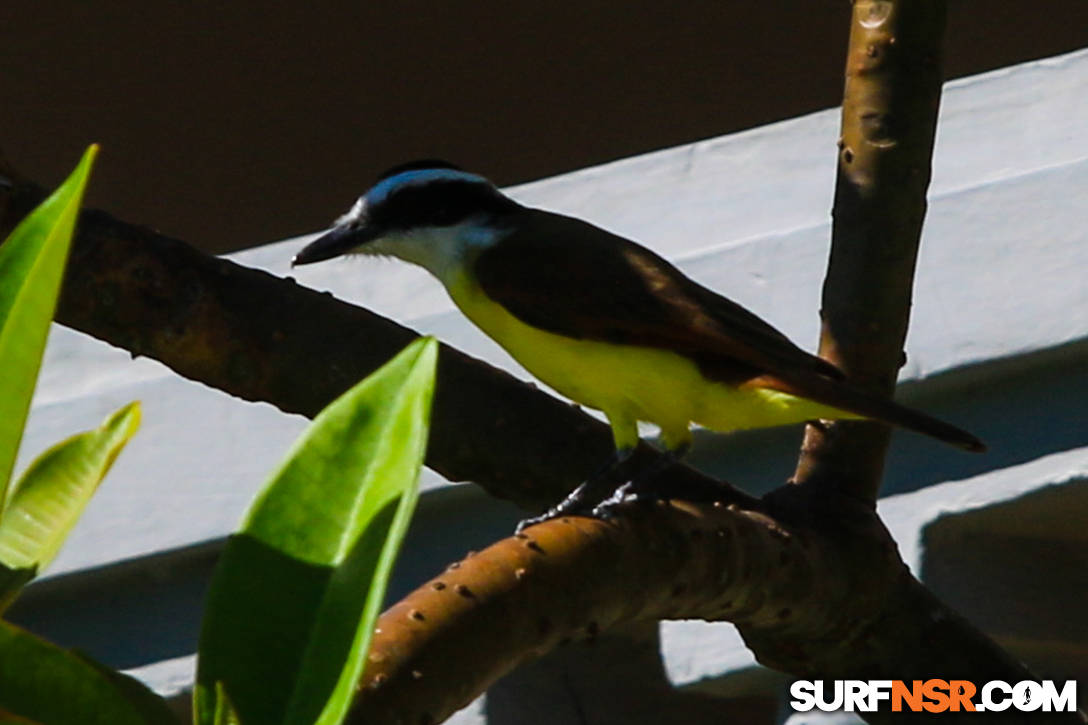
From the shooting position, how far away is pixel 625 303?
9.05 feet

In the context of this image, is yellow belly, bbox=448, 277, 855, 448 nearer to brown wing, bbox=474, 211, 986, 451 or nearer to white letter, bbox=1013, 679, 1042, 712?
brown wing, bbox=474, 211, 986, 451

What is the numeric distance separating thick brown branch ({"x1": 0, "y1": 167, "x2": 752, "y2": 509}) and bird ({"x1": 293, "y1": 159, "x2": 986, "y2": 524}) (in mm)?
195

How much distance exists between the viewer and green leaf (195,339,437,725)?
1.07m

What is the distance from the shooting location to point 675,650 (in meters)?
2.70

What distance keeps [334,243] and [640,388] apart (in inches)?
26.6

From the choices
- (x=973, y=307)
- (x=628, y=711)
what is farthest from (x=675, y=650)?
(x=973, y=307)

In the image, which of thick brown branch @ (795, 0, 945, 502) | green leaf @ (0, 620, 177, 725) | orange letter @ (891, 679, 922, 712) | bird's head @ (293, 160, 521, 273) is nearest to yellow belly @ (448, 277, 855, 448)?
thick brown branch @ (795, 0, 945, 502)

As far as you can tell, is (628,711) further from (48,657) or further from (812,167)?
(48,657)

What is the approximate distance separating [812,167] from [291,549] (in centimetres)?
212

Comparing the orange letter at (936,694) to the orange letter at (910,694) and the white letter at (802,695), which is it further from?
the white letter at (802,695)

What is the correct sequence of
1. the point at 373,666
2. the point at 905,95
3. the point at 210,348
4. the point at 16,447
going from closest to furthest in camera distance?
1. the point at 16,447
2. the point at 373,666
3. the point at 210,348
4. the point at 905,95

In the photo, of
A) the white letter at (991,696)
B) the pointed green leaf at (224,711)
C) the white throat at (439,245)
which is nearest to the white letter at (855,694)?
the white letter at (991,696)

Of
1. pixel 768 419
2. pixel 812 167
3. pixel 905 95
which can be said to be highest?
pixel 812 167

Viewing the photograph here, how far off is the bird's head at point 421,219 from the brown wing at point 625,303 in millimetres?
159
